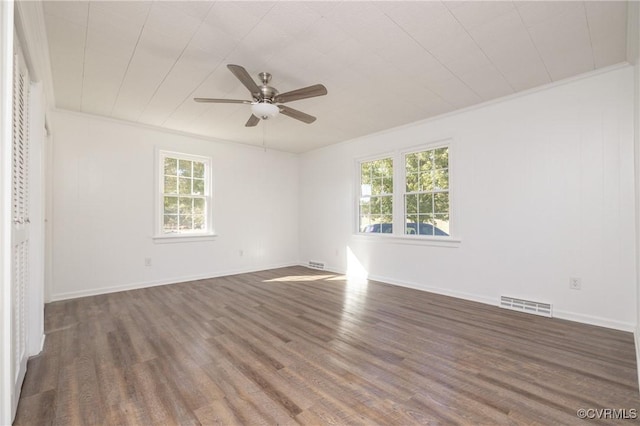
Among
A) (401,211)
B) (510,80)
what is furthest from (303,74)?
(401,211)

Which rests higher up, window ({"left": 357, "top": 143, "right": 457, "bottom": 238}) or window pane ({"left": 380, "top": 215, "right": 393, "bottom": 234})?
window ({"left": 357, "top": 143, "right": 457, "bottom": 238})

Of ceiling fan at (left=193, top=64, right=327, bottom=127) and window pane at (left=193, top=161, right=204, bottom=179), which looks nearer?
ceiling fan at (left=193, top=64, right=327, bottom=127)

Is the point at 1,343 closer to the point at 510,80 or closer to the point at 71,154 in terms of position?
the point at 71,154

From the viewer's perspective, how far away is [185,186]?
530cm

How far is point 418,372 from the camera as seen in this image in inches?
86.4

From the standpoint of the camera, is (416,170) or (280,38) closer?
(280,38)

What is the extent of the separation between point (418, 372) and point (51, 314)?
13.5ft

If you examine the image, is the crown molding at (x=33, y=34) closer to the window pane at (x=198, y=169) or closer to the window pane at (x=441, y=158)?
the window pane at (x=198, y=169)

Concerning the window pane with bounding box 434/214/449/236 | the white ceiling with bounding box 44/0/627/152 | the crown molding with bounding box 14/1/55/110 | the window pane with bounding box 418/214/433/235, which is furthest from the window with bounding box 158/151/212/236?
the window pane with bounding box 434/214/449/236

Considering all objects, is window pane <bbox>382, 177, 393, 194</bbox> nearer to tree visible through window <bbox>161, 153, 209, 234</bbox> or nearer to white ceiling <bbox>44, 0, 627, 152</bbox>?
white ceiling <bbox>44, 0, 627, 152</bbox>

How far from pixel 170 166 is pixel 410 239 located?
14.1ft

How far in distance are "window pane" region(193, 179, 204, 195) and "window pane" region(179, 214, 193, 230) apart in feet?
1.52

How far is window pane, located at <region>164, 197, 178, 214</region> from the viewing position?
5055mm

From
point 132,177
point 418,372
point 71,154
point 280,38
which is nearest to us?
point 418,372
